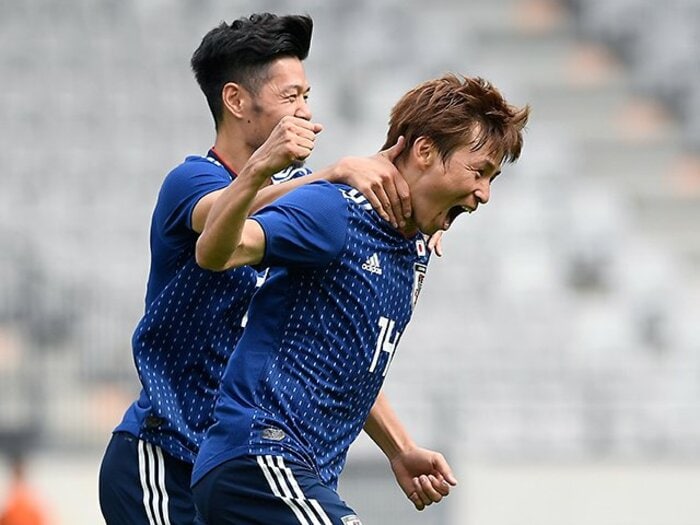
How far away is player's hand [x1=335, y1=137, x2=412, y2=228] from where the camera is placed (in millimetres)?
4172

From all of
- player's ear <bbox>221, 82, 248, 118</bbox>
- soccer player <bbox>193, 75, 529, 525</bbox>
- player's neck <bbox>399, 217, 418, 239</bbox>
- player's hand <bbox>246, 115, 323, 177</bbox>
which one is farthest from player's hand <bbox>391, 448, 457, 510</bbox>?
player's hand <bbox>246, 115, 323, 177</bbox>

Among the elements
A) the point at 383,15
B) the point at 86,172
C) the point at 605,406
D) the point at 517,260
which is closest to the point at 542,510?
the point at 605,406

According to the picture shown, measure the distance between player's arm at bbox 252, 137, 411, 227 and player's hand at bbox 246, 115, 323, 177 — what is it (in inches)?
11.0

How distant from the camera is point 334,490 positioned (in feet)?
14.0

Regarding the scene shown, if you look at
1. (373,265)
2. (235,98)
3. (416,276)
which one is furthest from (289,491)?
(235,98)

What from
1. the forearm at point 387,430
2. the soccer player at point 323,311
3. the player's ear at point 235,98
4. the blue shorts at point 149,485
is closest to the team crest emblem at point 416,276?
the soccer player at point 323,311

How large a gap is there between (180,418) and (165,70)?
40.1 ft

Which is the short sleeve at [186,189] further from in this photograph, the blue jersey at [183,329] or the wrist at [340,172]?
the wrist at [340,172]

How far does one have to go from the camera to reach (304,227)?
4020 millimetres

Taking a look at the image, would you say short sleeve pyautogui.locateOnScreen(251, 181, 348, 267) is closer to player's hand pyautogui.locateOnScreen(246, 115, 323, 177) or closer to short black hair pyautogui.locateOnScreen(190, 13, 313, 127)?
player's hand pyautogui.locateOnScreen(246, 115, 323, 177)

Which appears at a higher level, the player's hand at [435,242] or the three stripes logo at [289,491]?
the player's hand at [435,242]

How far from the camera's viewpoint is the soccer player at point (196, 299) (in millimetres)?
4723

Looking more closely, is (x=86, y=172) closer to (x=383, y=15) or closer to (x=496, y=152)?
(x=383, y=15)

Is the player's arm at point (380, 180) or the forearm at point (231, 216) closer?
the forearm at point (231, 216)
